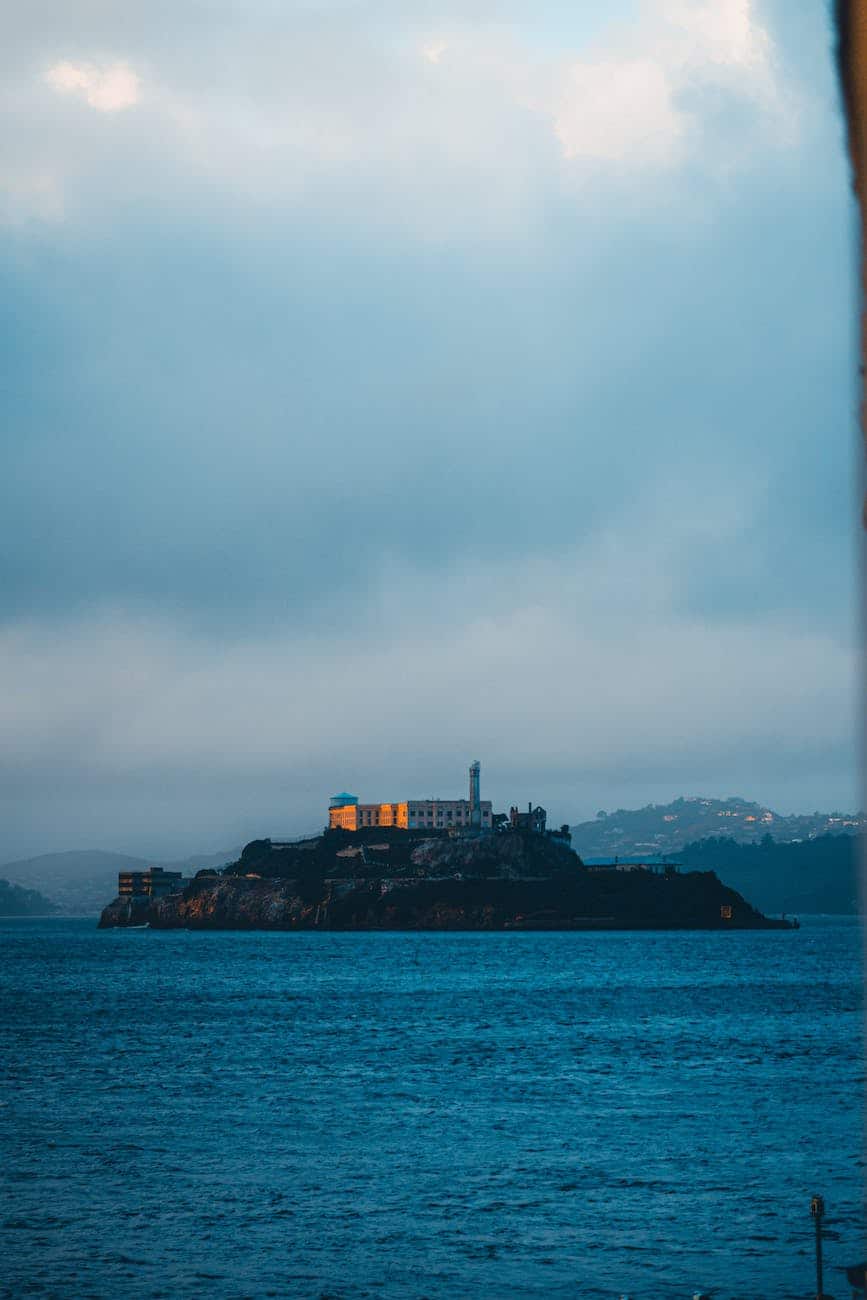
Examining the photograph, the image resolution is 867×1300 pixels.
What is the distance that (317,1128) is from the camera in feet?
146

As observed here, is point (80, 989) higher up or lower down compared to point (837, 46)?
lower down

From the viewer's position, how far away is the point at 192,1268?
27.8 meters

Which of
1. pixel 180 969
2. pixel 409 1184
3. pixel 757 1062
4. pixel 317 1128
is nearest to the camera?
pixel 409 1184

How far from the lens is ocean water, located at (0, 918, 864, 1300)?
90.4ft

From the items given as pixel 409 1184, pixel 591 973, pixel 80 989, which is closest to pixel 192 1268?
pixel 409 1184

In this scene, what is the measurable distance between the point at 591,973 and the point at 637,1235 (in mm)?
108826

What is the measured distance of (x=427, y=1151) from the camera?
4034cm

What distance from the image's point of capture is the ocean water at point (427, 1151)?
2755 centimetres

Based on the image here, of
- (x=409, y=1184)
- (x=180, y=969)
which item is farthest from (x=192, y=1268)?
(x=180, y=969)

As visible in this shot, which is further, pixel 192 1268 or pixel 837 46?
pixel 192 1268

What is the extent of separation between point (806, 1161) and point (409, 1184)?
1097 centimetres

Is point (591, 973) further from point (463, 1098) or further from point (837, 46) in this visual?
point (837, 46)

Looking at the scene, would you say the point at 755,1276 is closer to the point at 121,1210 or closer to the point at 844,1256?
the point at 844,1256

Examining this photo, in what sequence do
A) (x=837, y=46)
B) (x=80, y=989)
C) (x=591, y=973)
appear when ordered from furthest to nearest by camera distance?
1. (x=591, y=973)
2. (x=80, y=989)
3. (x=837, y=46)
